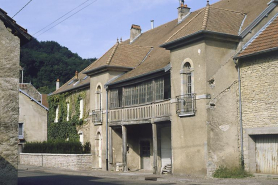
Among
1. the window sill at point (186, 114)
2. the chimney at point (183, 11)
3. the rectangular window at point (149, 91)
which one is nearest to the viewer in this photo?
the window sill at point (186, 114)

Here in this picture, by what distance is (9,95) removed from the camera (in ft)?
51.8

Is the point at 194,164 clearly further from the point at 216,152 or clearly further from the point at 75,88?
the point at 75,88

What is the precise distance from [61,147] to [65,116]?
5.80 m

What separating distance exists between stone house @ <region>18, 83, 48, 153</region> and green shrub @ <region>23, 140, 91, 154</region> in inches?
251

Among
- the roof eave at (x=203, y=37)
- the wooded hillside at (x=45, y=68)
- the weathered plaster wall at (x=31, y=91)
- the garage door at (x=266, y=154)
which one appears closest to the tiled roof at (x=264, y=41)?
the roof eave at (x=203, y=37)

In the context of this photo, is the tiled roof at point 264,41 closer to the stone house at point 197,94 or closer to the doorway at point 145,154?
the stone house at point 197,94

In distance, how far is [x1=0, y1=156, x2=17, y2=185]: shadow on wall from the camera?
1533 centimetres

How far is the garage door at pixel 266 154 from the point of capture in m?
19.3

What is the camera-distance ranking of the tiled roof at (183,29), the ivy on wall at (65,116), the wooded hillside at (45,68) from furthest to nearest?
the wooded hillside at (45,68) → the ivy on wall at (65,116) → the tiled roof at (183,29)

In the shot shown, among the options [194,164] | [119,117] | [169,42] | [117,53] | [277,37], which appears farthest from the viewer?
[117,53]

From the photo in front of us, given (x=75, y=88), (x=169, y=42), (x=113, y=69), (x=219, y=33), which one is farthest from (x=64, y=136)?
(x=219, y=33)

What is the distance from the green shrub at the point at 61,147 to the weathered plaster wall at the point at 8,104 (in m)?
15.3

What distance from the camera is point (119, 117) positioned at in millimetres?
27922

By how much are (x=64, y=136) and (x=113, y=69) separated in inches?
429
